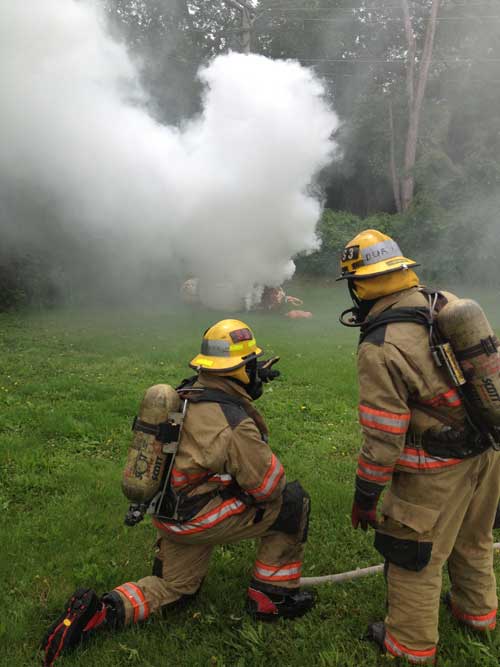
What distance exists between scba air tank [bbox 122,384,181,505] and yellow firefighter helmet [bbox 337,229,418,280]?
1141 mm

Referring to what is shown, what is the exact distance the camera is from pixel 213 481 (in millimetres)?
2986

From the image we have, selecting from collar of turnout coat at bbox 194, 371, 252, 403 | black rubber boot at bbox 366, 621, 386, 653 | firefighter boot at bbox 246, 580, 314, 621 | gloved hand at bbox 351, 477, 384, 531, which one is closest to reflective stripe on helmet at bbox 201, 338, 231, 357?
collar of turnout coat at bbox 194, 371, 252, 403

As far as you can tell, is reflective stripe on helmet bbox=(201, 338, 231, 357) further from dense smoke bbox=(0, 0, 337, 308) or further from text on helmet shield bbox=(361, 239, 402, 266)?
dense smoke bbox=(0, 0, 337, 308)

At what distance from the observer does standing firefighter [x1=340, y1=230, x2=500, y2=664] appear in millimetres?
2564

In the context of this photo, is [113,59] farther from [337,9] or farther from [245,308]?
[337,9]

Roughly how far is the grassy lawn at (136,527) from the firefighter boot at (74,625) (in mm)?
99

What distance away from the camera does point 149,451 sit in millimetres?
2861

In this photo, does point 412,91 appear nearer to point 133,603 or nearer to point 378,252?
point 378,252

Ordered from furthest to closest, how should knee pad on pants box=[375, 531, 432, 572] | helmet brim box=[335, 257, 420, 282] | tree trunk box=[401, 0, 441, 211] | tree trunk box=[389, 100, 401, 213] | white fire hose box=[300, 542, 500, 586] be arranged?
tree trunk box=[389, 100, 401, 213]
tree trunk box=[401, 0, 441, 211]
white fire hose box=[300, 542, 500, 586]
helmet brim box=[335, 257, 420, 282]
knee pad on pants box=[375, 531, 432, 572]

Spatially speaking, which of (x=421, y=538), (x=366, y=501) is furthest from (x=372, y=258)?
(x=421, y=538)

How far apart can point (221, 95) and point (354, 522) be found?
1273 cm

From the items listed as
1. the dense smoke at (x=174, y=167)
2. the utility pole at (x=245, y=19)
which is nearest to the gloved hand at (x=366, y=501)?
the dense smoke at (x=174, y=167)

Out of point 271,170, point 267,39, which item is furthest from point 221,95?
point 267,39

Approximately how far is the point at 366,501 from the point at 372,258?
123 cm
